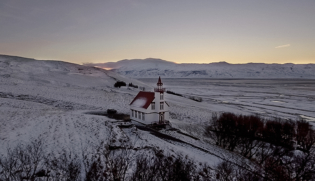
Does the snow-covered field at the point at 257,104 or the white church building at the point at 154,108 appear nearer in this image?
the white church building at the point at 154,108

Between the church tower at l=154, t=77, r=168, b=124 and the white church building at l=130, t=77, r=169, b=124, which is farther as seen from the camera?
the church tower at l=154, t=77, r=168, b=124

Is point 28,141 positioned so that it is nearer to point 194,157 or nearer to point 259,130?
point 194,157

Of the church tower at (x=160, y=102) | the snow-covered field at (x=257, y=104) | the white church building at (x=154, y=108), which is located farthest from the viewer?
the snow-covered field at (x=257, y=104)

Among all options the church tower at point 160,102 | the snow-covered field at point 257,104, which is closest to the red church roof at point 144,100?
the church tower at point 160,102

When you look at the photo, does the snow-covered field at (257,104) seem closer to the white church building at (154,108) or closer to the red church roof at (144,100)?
the white church building at (154,108)

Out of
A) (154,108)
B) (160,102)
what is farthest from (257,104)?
(154,108)

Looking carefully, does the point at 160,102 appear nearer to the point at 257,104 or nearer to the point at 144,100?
the point at 144,100

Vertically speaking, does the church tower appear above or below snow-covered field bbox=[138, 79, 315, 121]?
above

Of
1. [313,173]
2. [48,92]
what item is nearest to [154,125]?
[313,173]

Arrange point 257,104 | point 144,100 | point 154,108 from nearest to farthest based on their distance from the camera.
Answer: point 154,108
point 144,100
point 257,104

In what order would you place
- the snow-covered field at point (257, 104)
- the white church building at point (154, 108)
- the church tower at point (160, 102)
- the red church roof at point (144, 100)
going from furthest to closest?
the snow-covered field at point (257, 104) → the red church roof at point (144, 100) → the church tower at point (160, 102) → the white church building at point (154, 108)

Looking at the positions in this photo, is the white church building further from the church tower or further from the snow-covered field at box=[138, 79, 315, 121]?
the snow-covered field at box=[138, 79, 315, 121]

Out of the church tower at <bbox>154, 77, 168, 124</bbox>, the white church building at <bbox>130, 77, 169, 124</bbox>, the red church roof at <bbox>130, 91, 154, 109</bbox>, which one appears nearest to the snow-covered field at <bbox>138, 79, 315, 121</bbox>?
the church tower at <bbox>154, 77, 168, 124</bbox>

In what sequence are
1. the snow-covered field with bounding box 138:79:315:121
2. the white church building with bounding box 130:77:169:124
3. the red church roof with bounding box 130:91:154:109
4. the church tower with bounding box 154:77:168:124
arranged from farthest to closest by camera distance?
the snow-covered field with bounding box 138:79:315:121 → the red church roof with bounding box 130:91:154:109 → the church tower with bounding box 154:77:168:124 → the white church building with bounding box 130:77:169:124
